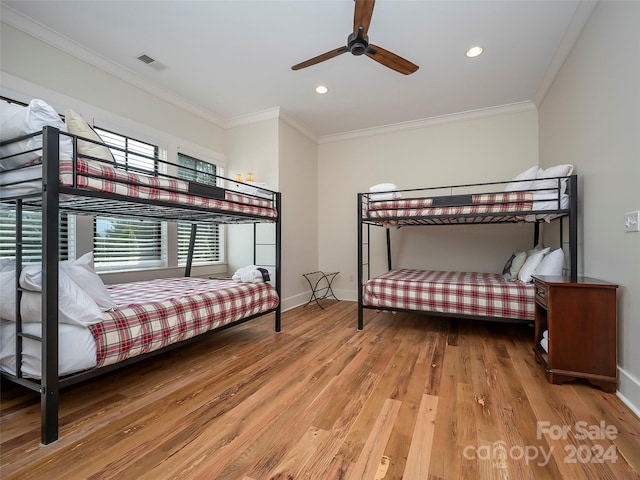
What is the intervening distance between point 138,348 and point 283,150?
2977 millimetres

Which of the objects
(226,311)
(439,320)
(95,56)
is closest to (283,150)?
(95,56)

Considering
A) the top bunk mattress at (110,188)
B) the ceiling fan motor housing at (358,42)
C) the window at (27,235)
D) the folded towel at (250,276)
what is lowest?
the folded towel at (250,276)

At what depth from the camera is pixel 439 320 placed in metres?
3.51

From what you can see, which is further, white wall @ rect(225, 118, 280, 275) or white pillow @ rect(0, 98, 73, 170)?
white wall @ rect(225, 118, 280, 275)

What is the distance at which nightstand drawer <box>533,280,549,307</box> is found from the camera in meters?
2.00

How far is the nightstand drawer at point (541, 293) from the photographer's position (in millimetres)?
1996

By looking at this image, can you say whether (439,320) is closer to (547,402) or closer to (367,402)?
(547,402)

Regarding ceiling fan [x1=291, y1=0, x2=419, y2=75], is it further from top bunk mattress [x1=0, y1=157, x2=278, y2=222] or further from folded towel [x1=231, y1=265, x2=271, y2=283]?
folded towel [x1=231, y1=265, x2=271, y2=283]

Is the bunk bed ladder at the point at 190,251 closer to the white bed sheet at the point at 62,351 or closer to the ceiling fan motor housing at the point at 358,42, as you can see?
the white bed sheet at the point at 62,351

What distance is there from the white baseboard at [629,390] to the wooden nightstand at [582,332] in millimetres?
34

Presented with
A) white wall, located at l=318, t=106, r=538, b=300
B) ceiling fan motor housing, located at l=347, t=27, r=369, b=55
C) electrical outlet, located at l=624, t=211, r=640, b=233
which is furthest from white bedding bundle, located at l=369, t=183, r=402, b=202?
electrical outlet, located at l=624, t=211, r=640, b=233

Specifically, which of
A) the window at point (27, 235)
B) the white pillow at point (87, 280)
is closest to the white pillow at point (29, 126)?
the white pillow at point (87, 280)

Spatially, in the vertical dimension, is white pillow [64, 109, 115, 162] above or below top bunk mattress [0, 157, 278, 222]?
above

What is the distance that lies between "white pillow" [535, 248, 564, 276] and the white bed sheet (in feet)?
10.6
